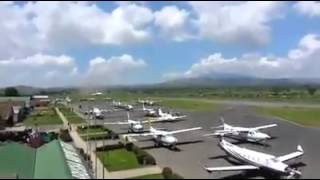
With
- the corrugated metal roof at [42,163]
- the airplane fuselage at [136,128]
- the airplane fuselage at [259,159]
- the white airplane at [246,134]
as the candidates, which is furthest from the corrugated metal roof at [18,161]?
the white airplane at [246,134]

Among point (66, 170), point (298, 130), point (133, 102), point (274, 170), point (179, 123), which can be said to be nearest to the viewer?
point (66, 170)

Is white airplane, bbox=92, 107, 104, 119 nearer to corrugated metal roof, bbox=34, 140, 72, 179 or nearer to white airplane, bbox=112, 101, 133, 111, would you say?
white airplane, bbox=112, 101, 133, 111

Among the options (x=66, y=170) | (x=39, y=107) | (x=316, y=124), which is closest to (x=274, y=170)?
(x=66, y=170)

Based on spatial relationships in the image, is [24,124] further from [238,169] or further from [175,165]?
[238,169]

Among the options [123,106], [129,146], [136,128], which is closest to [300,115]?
[136,128]

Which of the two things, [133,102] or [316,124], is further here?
[133,102]

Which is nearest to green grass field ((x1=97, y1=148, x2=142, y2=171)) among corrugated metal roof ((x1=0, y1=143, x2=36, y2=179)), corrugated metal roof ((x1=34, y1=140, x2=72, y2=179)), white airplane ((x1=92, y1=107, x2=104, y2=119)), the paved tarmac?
the paved tarmac

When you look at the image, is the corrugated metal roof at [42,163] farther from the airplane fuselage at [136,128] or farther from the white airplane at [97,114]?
the white airplane at [97,114]

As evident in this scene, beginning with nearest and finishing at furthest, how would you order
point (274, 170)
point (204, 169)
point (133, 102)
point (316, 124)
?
point (274, 170)
point (204, 169)
point (316, 124)
point (133, 102)

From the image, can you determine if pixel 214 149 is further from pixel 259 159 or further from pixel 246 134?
pixel 259 159
